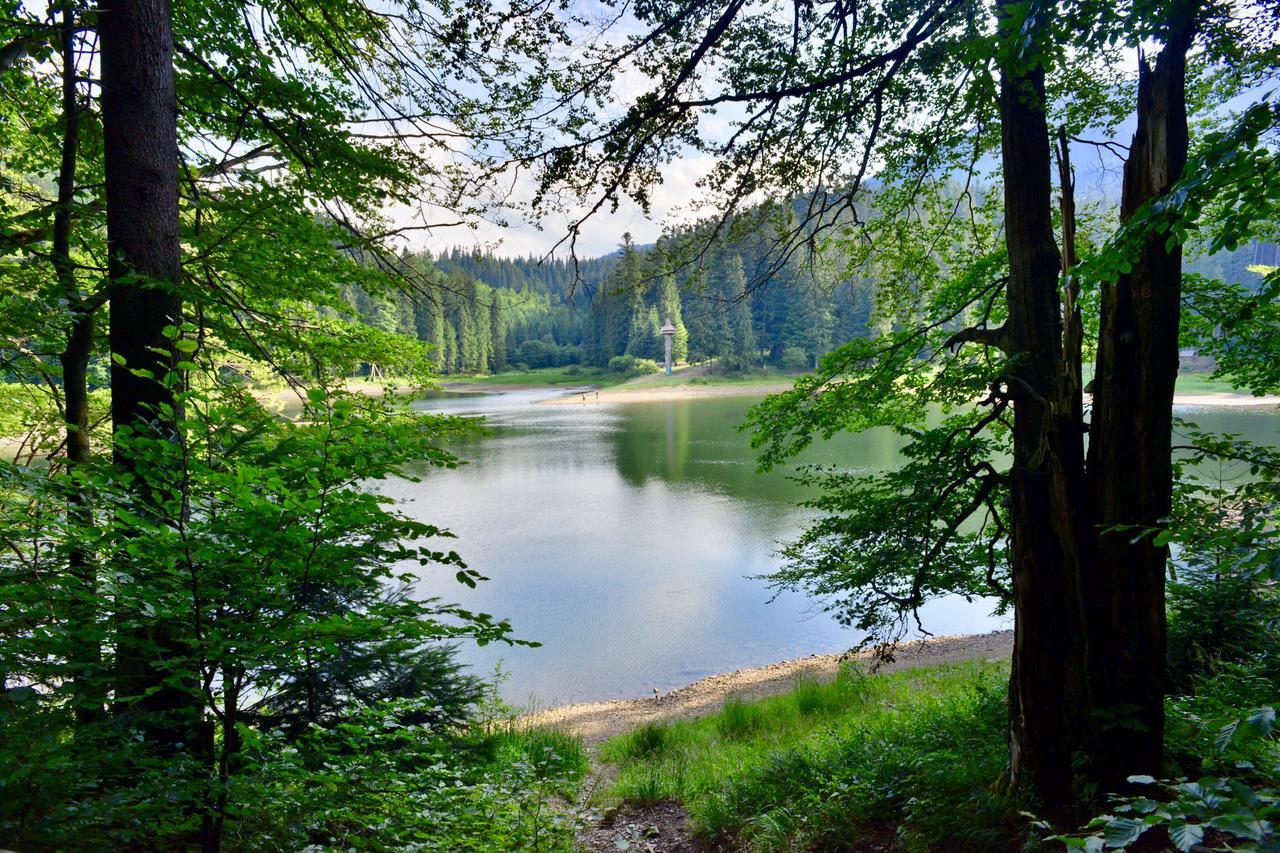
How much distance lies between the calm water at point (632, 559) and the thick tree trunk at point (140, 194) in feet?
6.23

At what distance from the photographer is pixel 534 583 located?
13570mm

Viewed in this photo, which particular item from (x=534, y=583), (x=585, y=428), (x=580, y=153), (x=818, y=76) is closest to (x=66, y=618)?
(x=580, y=153)

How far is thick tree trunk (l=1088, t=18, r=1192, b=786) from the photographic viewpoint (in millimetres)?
2607

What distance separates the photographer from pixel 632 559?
15.1m

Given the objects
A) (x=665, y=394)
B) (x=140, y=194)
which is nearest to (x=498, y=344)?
(x=665, y=394)

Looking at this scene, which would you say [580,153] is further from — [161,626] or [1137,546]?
[1137,546]

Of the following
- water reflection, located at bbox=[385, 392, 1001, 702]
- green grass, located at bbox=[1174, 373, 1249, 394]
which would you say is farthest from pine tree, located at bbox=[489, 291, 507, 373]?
green grass, located at bbox=[1174, 373, 1249, 394]

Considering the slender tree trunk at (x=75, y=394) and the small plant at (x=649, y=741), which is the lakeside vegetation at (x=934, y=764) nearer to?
the small plant at (x=649, y=741)

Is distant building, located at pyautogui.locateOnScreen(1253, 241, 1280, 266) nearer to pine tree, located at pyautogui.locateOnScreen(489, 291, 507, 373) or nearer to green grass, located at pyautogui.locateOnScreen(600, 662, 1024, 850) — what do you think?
green grass, located at pyautogui.locateOnScreen(600, 662, 1024, 850)

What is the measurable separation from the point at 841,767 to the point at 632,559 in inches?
425

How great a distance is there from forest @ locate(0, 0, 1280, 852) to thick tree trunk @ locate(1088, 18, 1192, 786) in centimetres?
2

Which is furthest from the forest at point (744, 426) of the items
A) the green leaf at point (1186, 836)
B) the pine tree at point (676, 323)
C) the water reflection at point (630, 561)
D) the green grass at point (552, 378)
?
the green grass at point (552, 378)

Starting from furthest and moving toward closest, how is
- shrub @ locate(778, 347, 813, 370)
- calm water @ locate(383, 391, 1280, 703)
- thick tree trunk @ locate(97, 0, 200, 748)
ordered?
shrub @ locate(778, 347, 813, 370) < calm water @ locate(383, 391, 1280, 703) < thick tree trunk @ locate(97, 0, 200, 748)

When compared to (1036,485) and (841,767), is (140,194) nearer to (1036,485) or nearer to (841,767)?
(1036,485)
